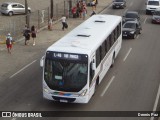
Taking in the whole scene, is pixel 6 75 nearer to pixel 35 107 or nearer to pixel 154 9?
pixel 35 107

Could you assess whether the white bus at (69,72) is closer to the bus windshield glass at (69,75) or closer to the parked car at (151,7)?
the bus windshield glass at (69,75)

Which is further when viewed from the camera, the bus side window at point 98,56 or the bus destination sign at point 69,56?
the bus side window at point 98,56

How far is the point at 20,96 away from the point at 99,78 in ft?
14.3

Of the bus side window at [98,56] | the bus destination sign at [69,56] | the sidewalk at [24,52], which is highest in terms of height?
the bus destination sign at [69,56]

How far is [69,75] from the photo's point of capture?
18219 mm

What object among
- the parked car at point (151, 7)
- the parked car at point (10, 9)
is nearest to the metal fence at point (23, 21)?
the parked car at point (10, 9)

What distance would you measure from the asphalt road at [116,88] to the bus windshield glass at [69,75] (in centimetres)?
135

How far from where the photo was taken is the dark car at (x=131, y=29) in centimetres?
3425

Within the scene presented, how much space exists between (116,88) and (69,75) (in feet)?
14.8

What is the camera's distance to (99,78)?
69.3 ft

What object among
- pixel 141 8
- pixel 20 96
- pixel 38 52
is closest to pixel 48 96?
pixel 20 96

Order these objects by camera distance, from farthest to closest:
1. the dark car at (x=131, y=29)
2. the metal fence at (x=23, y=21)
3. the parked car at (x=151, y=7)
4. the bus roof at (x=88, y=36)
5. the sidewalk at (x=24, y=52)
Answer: the parked car at (x=151, y=7)
the metal fence at (x=23, y=21)
the dark car at (x=131, y=29)
the sidewalk at (x=24, y=52)
the bus roof at (x=88, y=36)

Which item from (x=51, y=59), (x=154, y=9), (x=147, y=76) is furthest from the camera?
(x=154, y=9)

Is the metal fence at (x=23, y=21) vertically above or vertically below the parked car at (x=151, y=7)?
below
